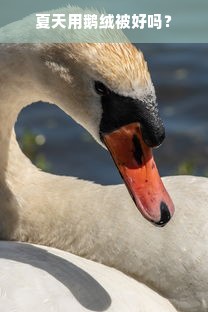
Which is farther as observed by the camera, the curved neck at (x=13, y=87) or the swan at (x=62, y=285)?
the curved neck at (x=13, y=87)

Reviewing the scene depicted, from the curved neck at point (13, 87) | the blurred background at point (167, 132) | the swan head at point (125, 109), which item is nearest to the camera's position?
the swan head at point (125, 109)

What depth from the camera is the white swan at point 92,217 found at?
3500 millimetres

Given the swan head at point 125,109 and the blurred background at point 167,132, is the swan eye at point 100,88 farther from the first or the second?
the blurred background at point 167,132

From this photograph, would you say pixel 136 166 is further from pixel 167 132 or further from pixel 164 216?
pixel 167 132

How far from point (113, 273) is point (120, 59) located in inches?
33.8

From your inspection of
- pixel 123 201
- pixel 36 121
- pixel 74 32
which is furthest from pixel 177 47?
pixel 74 32

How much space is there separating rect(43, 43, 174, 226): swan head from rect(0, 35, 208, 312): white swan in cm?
14

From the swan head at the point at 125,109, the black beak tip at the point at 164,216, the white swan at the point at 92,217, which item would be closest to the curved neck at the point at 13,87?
the white swan at the point at 92,217

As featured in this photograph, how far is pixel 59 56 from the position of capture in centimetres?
327

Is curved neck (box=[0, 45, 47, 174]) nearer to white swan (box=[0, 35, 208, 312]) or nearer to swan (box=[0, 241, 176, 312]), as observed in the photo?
white swan (box=[0, 35, 208, 312])

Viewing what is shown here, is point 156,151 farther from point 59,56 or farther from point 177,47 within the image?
point 59,56

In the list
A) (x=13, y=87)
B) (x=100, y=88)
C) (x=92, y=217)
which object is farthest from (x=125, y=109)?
(x=92, y=217)

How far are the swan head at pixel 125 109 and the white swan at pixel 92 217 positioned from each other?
0.45ft

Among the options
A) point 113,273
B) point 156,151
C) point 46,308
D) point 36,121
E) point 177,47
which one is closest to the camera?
point 46,308
